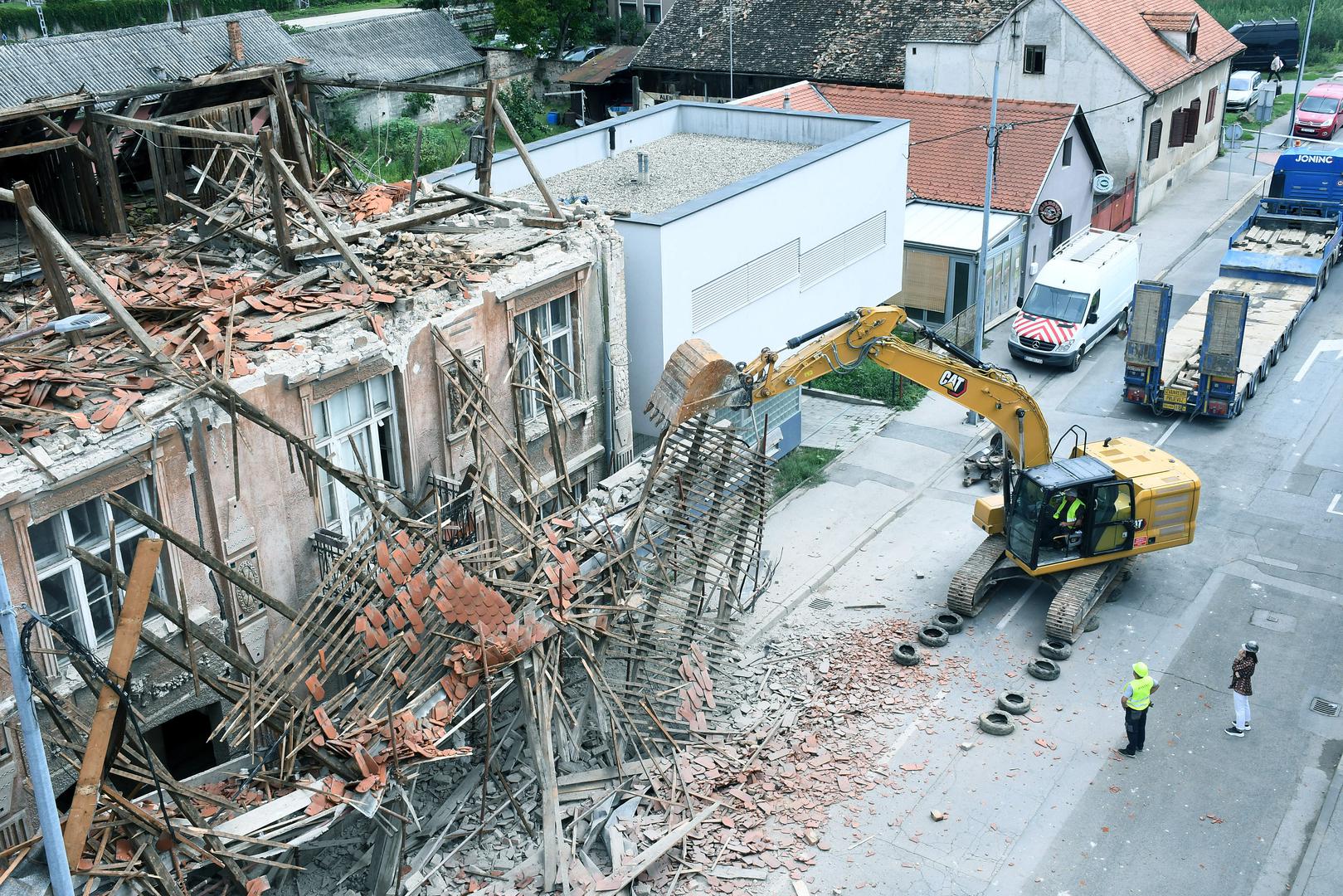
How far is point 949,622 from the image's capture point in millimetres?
21078

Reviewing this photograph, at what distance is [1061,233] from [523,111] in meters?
24.5

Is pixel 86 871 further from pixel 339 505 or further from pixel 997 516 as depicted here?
pixel 997 516

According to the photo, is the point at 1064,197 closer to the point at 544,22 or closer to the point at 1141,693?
the point at 1141,693

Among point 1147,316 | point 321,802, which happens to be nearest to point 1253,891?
point 321,802

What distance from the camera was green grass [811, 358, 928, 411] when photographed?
29531 millimetres

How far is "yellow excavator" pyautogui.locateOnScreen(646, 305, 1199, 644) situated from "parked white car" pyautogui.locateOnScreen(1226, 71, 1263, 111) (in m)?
38.9

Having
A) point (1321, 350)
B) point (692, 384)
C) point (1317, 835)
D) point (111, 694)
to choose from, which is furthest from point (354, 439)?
point (1321, 350)

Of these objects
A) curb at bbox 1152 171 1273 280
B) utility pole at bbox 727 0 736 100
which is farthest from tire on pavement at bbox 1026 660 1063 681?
utility pole at bbox 727 0 736 100

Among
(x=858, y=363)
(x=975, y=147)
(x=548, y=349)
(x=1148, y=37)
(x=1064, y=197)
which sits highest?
(x=1148, y=37)

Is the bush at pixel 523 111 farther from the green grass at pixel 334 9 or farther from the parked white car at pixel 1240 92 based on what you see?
the parked white car at pixel 1240 92

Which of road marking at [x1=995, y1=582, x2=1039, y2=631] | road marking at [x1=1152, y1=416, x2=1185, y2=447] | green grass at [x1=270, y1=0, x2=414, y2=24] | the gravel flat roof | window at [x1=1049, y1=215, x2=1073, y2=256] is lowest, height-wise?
road marking at [x1=995, y1=582, x2=1039, y2=631]

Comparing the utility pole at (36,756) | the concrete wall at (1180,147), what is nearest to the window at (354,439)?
the utility pole at (36,756)

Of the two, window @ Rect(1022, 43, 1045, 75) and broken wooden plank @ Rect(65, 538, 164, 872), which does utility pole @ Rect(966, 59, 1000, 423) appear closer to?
window @ Rect(1022, 43, 1045, 75)

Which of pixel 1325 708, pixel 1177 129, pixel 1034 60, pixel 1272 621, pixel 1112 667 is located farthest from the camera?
pixel 1177 129
